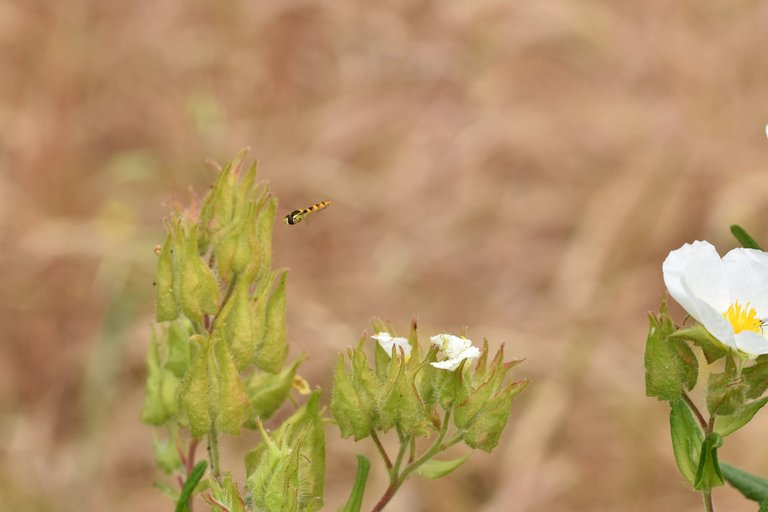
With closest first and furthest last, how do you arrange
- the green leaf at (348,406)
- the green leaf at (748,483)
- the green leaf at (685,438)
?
the green leaf at (685,438)
the green leaf at (348,406)
the green leaf at (748,483)

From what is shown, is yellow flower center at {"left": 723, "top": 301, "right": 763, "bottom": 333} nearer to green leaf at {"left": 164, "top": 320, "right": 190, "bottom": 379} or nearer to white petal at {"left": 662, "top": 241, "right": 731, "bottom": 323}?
white petal at {"left": 662, "top": 241, "right": 731, "bottom": 323}

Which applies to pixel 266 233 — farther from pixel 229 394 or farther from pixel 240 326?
pixel 229 394

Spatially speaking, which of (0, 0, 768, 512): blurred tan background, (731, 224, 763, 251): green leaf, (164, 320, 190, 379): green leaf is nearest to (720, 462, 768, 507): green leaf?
(731, 224, 763, 251): green leaf

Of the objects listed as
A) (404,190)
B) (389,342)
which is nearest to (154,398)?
(389,342)

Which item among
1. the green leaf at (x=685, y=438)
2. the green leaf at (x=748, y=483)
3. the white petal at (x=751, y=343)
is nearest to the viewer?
the white petal at (x=751, y=343)

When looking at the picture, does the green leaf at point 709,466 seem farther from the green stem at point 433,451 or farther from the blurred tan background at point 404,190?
the blurred tan background at point 404,190

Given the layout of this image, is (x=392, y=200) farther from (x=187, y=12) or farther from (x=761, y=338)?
(x=761, y=338)

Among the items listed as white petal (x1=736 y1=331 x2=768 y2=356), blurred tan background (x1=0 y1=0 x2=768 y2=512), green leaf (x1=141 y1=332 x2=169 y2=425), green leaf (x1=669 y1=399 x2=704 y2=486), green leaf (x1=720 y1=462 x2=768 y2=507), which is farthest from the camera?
blurred tan background (x1=0 y1=0 x2=768 y2=512)

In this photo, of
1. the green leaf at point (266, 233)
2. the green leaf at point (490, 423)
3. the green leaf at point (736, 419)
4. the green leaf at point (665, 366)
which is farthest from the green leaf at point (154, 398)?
the green leaf at point (736, 419)
